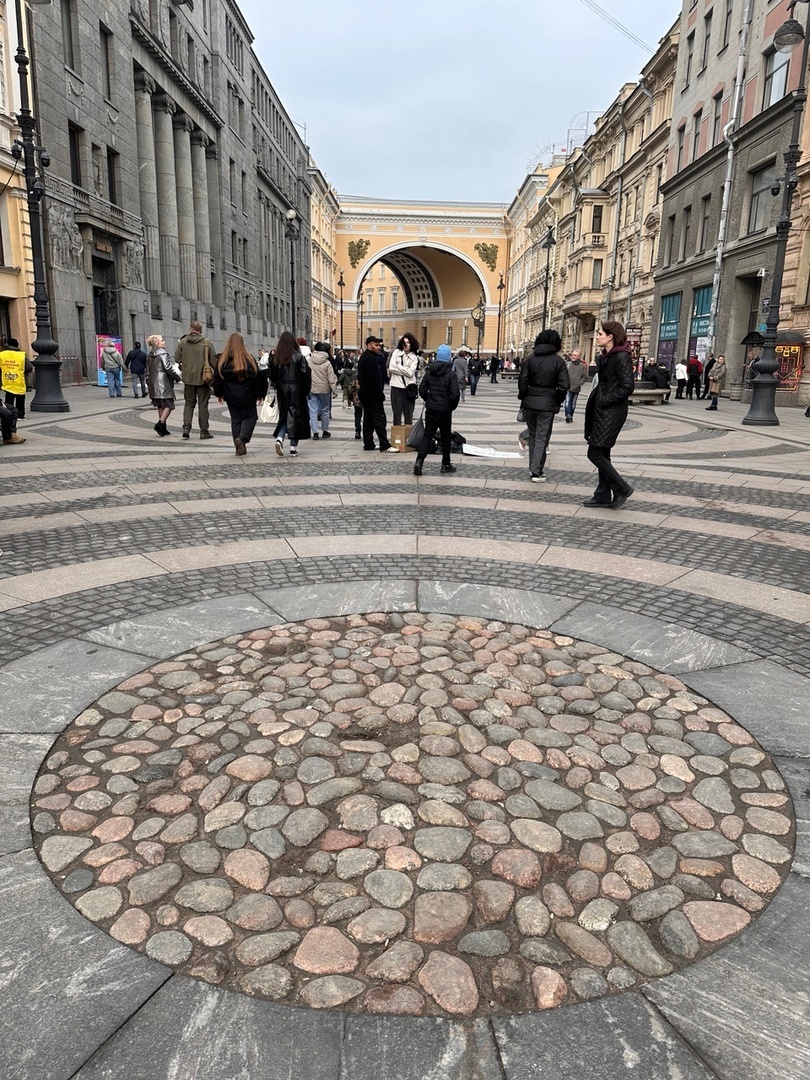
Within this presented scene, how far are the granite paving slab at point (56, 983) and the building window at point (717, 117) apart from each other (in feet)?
115

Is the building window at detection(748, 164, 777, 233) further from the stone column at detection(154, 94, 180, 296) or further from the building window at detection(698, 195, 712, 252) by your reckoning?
the stone column at detection(154, 94, 180, 296)

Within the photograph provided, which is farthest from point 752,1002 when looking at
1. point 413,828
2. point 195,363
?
point 195,363

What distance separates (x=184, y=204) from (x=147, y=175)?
526 centimetres

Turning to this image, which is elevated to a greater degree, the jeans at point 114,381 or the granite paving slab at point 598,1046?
the jeans at point 114,381

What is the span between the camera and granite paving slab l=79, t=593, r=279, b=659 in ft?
13.2

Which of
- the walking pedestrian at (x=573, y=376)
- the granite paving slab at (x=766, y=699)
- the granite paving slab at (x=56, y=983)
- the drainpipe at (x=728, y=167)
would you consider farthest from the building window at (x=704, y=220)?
the granite paving slab at (x=56, y=983)

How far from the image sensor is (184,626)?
4285mm

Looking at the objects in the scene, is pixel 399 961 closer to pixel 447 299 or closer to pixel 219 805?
pixel 219 805

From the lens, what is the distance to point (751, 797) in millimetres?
2723

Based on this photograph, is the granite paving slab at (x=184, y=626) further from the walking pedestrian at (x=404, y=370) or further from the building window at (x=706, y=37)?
the building window at (x=706, y=37)

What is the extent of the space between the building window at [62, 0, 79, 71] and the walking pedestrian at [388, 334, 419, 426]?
71.3 ft

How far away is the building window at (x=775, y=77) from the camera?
974 inches

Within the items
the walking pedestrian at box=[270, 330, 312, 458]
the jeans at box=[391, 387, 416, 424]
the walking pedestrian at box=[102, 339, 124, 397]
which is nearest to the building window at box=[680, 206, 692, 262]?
the walking pedestrian at box=[102, 339, 124, 397]

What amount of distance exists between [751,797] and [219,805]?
74.5 inches
